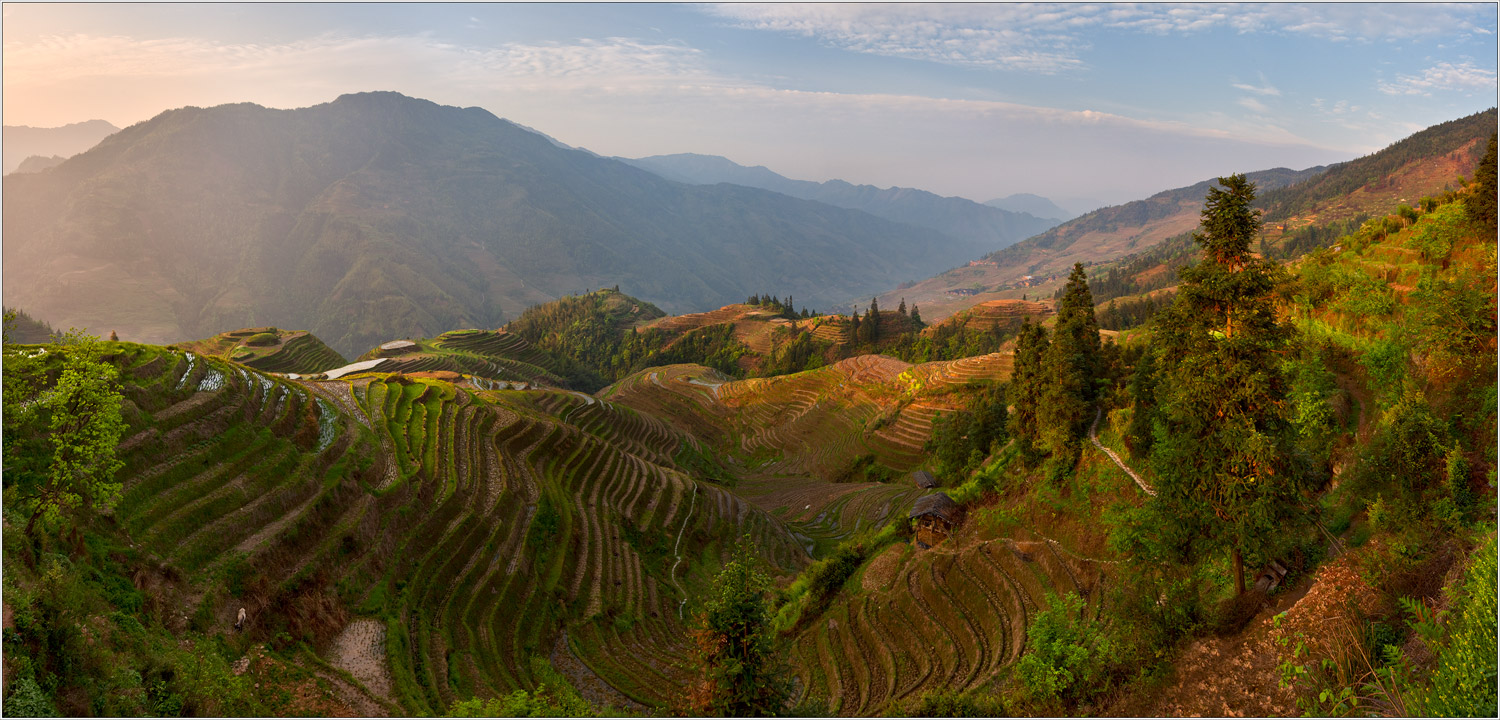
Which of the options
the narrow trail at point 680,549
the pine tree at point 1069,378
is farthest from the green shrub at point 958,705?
the narrow trail at point 680,549

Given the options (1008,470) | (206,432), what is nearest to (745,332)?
(1008,470)

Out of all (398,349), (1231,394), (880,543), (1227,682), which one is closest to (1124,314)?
(880,543)

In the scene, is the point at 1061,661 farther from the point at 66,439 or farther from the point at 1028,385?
the point at 66,439

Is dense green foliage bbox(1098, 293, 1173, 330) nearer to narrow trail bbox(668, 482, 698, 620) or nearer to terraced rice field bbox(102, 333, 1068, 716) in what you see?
narrow trail bbox(668, 482, 698, 620)

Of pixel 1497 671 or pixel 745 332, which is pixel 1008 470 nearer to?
pixel 1497 671

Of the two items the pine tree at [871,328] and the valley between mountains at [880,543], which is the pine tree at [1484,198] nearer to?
the valley between mountains at [880,543]

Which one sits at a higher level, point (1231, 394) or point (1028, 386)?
point (1231, 394)

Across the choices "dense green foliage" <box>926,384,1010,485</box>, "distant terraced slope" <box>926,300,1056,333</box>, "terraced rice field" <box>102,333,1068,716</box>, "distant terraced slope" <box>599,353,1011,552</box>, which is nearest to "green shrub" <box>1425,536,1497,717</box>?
"terraced rice field" <box>102,333,1068,716</box>
